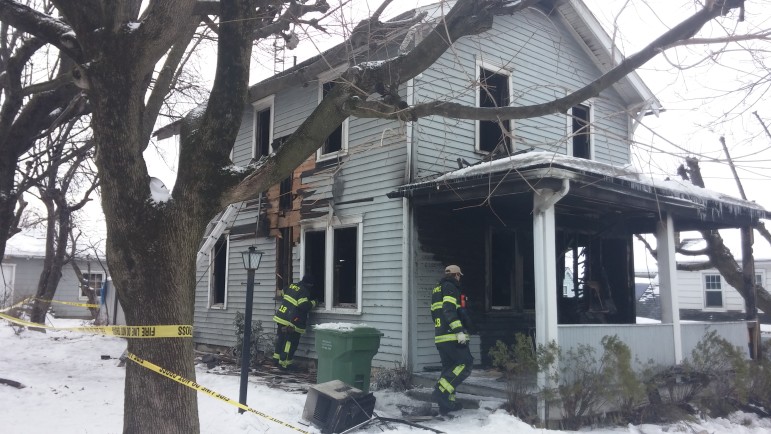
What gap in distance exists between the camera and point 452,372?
8.28 m

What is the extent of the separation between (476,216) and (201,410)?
549 centimetres

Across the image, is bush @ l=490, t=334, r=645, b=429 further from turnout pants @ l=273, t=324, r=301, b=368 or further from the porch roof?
turnout pants @ l=273, t=324, r=301, b=368

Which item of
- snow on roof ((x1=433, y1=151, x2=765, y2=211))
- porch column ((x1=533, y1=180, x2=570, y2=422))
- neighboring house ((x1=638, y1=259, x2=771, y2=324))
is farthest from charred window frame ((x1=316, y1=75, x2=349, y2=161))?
neighboring house ((x1=638, y1=259, x2=771, y2=324))

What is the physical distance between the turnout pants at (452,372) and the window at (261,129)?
7621 millimetres

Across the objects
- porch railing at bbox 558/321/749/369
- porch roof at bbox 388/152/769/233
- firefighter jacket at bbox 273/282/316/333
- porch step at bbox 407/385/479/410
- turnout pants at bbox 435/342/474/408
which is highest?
porch roof at bbox 388/152/769/233

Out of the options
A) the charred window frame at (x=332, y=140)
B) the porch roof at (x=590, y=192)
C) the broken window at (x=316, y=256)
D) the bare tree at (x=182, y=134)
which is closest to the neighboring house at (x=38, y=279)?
the broken window at (x=316, y=256)

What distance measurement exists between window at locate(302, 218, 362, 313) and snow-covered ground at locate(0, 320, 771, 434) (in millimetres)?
2236

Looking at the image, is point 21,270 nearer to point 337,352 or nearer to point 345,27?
point 337,352

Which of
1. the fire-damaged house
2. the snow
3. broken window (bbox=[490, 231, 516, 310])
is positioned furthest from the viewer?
broken window (bbox=[490, 231, 516, 310])

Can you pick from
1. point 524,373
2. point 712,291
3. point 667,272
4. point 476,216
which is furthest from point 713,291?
point 524,373

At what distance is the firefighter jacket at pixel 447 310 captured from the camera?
8383 millimetres

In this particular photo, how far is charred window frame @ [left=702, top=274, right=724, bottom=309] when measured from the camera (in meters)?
25.5

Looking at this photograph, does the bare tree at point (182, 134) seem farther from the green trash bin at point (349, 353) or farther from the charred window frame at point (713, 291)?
the charred window frame at point (713, 291)

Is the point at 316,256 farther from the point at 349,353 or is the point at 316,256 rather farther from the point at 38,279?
the point at 38,279
